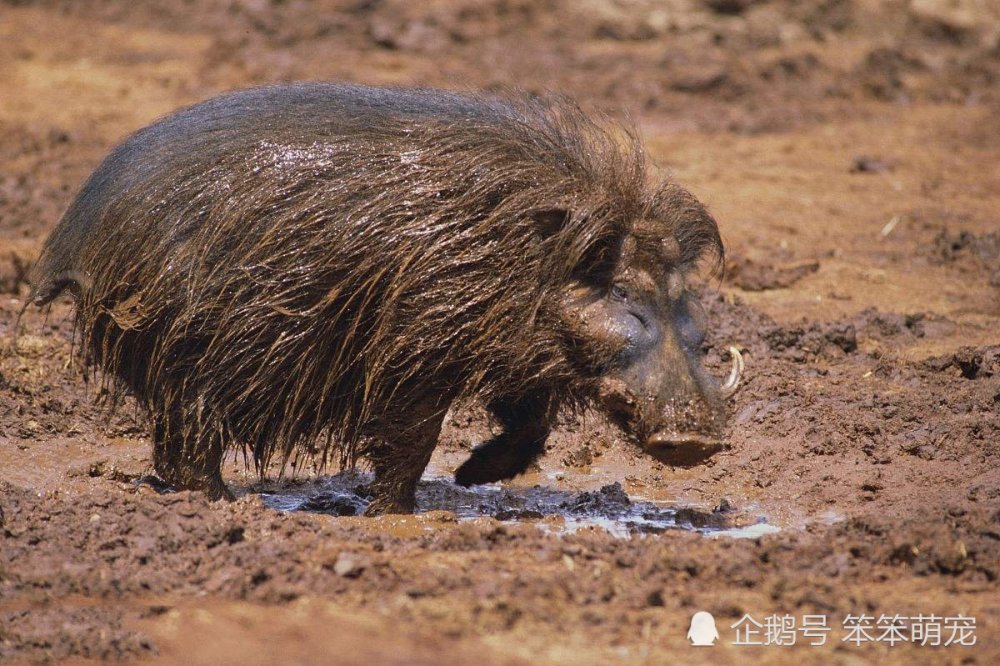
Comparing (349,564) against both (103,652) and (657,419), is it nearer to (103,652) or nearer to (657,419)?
(103,652)

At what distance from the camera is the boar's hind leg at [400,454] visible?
19.0ft

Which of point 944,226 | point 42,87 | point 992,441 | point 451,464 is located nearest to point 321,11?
point 42,87

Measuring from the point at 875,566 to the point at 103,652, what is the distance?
270cm

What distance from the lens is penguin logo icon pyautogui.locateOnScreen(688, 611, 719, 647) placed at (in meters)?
4.43

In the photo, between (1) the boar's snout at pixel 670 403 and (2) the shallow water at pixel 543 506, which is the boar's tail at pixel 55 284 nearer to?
(2) the shallow water at pixel 543 506

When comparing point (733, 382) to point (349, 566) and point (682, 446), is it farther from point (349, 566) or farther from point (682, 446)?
point (349, 566)

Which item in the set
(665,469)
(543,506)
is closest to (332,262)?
(543,506)

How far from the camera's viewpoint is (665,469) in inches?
274

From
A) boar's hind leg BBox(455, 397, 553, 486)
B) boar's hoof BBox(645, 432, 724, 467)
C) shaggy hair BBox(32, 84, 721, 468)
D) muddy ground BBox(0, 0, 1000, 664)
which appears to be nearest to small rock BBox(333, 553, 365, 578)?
muddy ground BBox(0, 0, 1000, 664)

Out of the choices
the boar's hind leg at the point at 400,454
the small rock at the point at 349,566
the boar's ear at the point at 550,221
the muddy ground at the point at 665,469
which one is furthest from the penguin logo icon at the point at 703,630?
the boar's ear at the point at 550,221

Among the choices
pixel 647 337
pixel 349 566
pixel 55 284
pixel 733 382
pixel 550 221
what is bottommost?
pixel 349 566

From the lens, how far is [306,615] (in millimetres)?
4609

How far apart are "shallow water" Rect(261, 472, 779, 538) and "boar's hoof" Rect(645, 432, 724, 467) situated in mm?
567

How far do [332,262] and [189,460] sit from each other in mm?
1087
